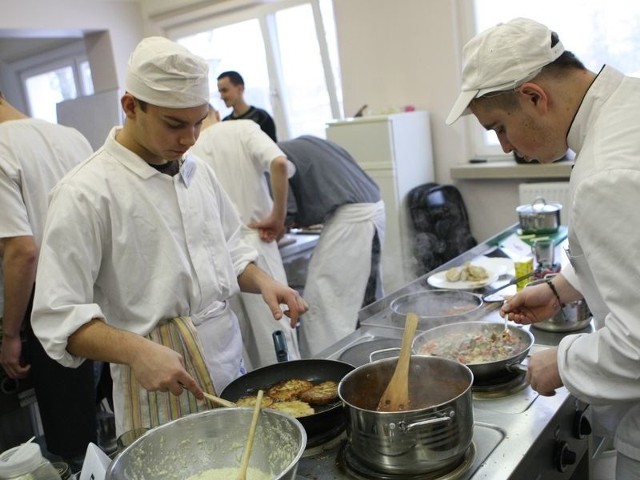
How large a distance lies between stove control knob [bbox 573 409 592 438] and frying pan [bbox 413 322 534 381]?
166 mm

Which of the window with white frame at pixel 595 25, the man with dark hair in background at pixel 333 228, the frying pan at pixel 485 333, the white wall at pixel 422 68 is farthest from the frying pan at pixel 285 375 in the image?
the white wall at pixel 422 68

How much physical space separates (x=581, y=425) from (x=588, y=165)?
2.31 feet

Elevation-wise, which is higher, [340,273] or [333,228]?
[333,228]

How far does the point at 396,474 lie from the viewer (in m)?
1.00

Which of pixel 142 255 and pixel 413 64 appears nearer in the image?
pixel 142 255

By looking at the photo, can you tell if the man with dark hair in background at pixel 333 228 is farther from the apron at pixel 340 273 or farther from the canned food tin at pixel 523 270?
the canned food tin at pixel 523 270

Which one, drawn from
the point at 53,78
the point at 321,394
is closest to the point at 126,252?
the point at 321,394

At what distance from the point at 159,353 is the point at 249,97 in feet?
14.3

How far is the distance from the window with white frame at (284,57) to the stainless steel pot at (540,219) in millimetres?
2433

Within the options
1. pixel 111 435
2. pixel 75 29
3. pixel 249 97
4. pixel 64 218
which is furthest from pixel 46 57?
pixel 64 218

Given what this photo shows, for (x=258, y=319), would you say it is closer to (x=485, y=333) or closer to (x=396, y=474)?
(x=485, y=333)

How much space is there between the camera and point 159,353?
1183mm

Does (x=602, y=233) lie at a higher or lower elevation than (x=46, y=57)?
lower

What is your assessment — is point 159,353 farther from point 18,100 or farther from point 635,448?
point 18,100
